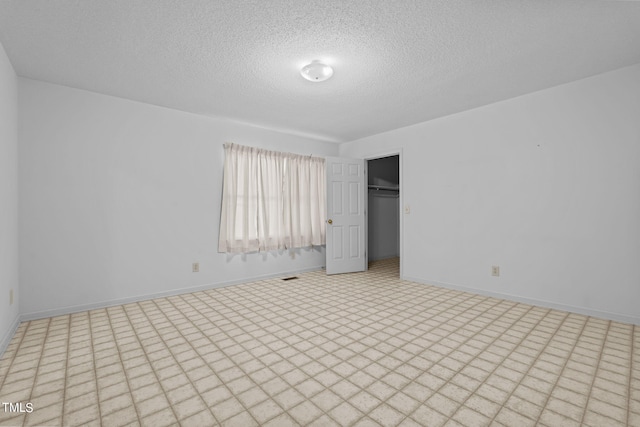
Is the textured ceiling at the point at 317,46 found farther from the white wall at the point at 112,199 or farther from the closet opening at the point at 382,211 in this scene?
the closet opening at the point at 382,211

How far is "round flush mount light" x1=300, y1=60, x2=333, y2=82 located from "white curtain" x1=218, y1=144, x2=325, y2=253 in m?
1.98

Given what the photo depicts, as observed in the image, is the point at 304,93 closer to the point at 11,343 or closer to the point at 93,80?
the point at 93,80

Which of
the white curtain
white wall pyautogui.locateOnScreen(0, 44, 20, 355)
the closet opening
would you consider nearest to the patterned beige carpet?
white wall pyautogui.locateOnScreen(0, 44, 20, 355)

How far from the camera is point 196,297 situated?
12.2 feet

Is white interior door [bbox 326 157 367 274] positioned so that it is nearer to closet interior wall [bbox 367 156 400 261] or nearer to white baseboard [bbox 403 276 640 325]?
closet interior wall [bbox 367 156 400 261]

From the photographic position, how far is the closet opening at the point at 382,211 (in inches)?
254

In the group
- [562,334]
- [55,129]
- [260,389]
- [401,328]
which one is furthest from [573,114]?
[55,129]

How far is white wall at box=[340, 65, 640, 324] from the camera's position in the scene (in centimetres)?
281

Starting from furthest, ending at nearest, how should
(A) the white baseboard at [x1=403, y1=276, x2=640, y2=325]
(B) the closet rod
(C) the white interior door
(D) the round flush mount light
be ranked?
(B) the closet rod < (C) the white interior door < (A) the white baseboard at [x1=403, y1=276, x2=640, y2=325] < (D) the round flush mount light

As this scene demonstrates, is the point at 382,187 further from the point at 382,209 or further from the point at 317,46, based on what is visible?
the point at 317,46

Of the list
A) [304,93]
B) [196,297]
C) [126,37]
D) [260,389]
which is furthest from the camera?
[196,297]

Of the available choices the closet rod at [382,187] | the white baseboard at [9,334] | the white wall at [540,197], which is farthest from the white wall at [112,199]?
the closet rod at [382,187]

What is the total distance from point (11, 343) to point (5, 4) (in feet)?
8.37

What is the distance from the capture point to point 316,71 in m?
2.68
